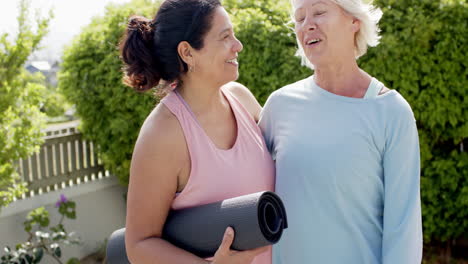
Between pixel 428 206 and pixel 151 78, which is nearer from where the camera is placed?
pixel 151 78

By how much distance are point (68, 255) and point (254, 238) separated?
4327 mm

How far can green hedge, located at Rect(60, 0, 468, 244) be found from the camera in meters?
4.81

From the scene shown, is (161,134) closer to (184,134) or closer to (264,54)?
(184,134)

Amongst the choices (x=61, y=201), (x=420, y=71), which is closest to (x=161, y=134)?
(x=420, y=71)

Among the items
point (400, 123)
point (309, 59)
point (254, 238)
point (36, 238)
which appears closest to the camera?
point (254, 238)

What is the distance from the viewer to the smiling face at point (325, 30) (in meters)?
2.31

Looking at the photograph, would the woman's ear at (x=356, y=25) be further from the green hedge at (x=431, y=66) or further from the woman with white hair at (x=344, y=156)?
the green hedge at (x=431, y=66)

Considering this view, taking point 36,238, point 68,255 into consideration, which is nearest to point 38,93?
point 36,238

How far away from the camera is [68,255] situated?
584cm

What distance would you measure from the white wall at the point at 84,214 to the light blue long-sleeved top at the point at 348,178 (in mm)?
3632

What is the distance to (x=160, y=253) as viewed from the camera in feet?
6.82

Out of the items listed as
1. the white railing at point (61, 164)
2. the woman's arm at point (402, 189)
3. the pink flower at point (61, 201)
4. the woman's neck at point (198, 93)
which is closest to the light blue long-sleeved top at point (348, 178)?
the woman's arm at point (402, 189)

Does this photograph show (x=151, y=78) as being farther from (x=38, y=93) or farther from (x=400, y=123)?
(x=38, y=93)

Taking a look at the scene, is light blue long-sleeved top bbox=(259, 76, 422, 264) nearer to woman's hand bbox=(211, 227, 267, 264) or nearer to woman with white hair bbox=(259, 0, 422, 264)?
woman with white hair bbox=(259, 0, 422, 264)
